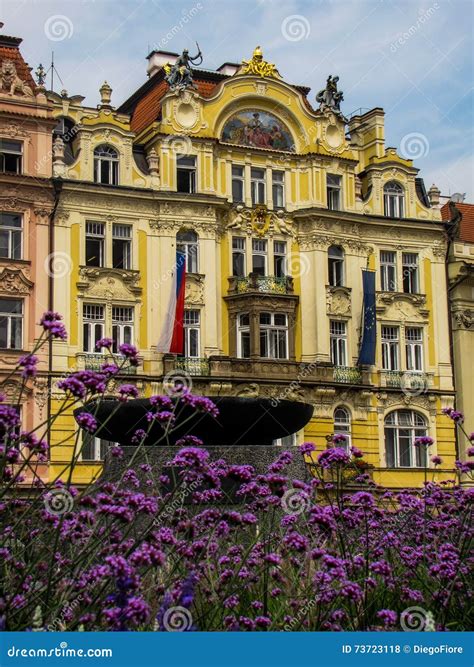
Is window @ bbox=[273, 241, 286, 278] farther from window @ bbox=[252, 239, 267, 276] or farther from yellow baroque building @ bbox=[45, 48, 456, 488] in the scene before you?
window @ bbox=[252, 239, 267, 276]

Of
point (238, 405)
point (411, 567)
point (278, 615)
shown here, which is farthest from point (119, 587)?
point (238, 405)

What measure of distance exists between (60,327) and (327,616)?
2420 mm

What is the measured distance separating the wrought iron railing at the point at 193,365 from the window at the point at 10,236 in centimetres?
542

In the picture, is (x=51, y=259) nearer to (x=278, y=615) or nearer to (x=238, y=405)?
(x=238, y=405)

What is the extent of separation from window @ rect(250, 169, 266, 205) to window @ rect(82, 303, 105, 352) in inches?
251

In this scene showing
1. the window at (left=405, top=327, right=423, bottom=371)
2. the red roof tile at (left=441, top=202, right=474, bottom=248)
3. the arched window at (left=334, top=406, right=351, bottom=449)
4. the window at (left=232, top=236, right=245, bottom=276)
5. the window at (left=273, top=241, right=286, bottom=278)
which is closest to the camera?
the arched window at (left=334, top=406, right=351, bottom=449)

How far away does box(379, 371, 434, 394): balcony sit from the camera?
112 ft

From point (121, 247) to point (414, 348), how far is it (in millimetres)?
10254

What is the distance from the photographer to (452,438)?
1371 inches

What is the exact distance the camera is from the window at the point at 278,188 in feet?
112

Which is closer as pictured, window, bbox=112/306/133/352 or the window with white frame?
the window with white frame

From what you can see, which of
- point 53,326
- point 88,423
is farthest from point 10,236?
point 88,423

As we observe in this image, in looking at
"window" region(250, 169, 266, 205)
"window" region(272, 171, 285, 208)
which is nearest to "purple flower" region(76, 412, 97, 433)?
"window" region(250, 169, 266, 205)

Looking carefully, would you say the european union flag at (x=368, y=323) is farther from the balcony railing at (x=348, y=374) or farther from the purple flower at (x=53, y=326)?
the purple flower at (x=53, y=326)
